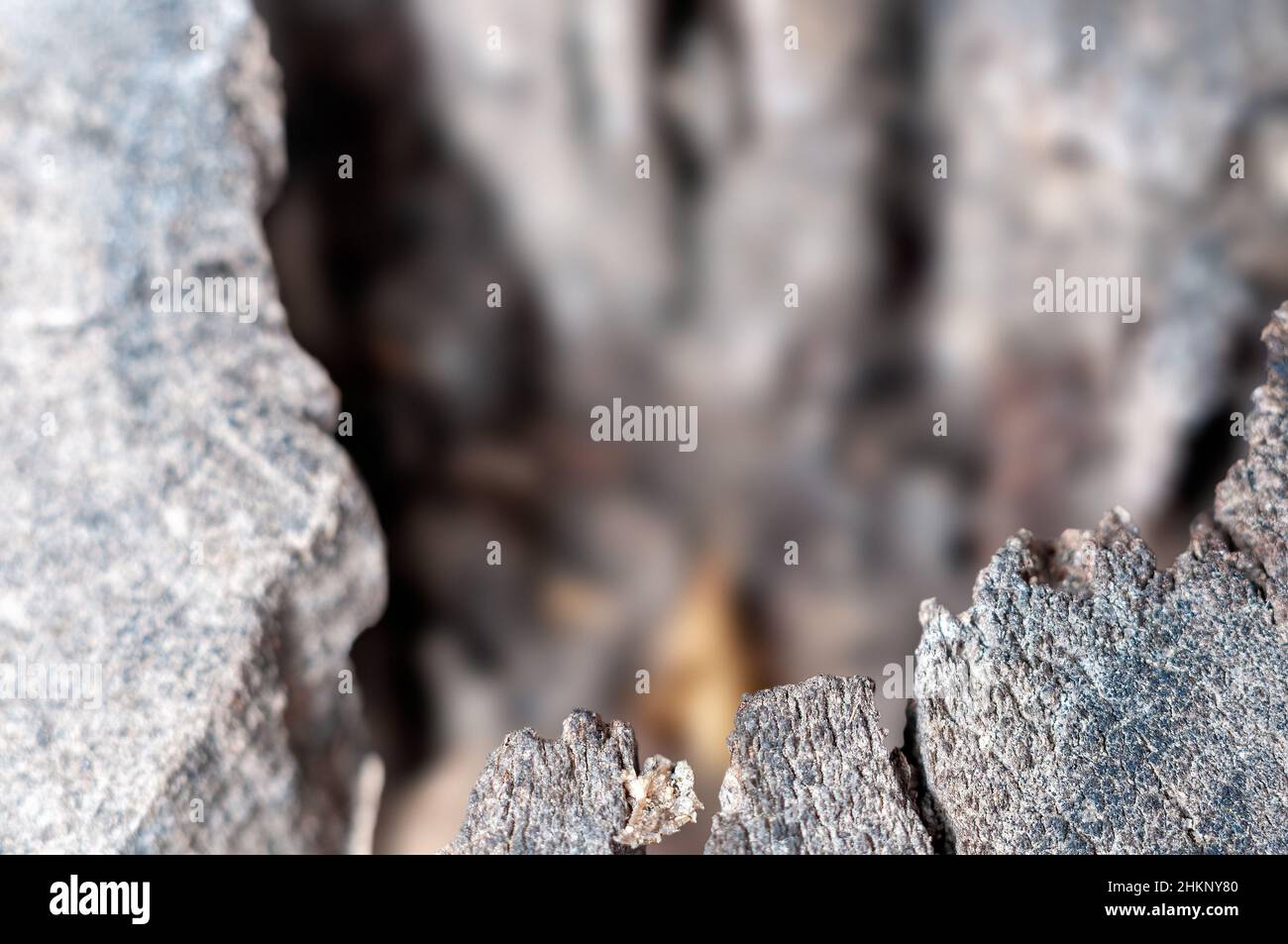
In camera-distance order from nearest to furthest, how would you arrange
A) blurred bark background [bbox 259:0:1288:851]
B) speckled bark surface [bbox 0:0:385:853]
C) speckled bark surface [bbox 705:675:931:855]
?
speckled bark surface [bbox 705:675:931:855] → speckled bark surface [bbox 0:0:385:853] → blurred bark background [bbox 259:0:1288:851]

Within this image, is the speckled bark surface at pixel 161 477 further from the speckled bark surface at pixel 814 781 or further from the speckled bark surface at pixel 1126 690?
the speckled bark surface at pixel 1126 690

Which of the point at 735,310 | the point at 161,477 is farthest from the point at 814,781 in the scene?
the point at 735,310

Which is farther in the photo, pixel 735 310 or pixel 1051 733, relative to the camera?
pixel 735 310

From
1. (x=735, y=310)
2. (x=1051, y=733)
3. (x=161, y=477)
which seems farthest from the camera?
(x=735, y=310)

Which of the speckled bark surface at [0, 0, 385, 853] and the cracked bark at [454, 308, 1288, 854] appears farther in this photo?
the speckled bark surface at [0, 0, 385, 853]

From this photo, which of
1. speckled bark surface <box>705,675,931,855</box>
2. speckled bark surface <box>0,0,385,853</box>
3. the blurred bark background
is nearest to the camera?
speckled bark surface <box>705,675,931,855</box>

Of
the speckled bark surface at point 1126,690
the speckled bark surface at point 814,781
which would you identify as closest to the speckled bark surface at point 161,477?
the speckled bark surface at point 814,781

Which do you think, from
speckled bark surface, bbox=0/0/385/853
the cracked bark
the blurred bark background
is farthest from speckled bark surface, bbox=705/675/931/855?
the blurred bark background

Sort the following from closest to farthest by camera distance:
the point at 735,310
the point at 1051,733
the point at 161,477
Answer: the point at 1051,733 → the point at 161,477 → the point at 735,310

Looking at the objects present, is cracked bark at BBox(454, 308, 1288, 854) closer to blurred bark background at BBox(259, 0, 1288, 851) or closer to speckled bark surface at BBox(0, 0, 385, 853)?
speckled bark surface at BBox(0, 0, 385, 853)

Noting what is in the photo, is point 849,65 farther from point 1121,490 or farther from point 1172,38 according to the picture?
point 1121,490

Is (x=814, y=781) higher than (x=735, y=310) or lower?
lower

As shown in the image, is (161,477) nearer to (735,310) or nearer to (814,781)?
(814,781)
